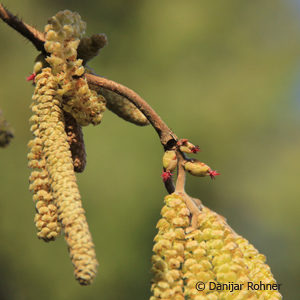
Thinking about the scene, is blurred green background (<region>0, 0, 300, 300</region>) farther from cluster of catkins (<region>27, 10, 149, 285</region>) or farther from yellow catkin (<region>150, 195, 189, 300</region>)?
yellow catkin (<region>150, 195, 189, 300</region>)

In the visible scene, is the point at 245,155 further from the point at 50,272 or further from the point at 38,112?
the point at 38,112

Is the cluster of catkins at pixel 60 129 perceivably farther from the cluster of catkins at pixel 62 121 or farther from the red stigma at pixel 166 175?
the red stigma at pixel 166 175

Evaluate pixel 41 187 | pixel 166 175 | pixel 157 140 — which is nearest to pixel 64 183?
pixel 41 187

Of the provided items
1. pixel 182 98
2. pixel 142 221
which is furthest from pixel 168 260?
pixel 182 98

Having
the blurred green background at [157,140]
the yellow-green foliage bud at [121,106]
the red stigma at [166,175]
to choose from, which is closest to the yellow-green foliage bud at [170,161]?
the red stigma at [166,175]

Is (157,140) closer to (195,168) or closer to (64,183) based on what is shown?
(195,168)
